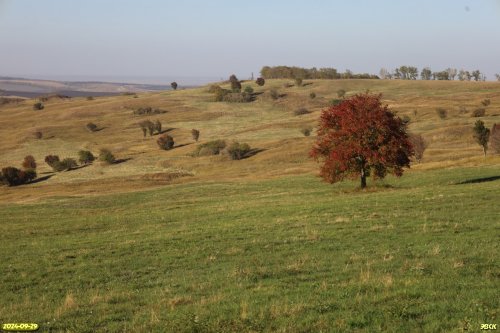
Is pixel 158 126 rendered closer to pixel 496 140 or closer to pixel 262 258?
pixel 496 140

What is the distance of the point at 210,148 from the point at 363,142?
55256 millimetres

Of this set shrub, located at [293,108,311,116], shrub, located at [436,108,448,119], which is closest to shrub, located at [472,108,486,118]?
shrub, located at [436,108,448,119]

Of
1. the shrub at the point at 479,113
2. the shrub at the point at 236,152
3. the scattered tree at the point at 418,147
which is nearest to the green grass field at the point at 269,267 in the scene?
the scattered tree at the point at 418,147

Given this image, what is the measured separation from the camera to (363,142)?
37500 millimetres

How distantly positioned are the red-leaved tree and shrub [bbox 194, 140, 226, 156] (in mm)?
51578

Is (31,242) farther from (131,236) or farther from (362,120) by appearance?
(362,120)

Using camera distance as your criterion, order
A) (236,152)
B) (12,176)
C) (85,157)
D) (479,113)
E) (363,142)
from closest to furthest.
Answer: (363,142), (12,176), (236,152), (85,157), (479,113)

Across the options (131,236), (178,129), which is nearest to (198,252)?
(131,236)

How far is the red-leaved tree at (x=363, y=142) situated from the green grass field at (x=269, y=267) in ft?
14.9

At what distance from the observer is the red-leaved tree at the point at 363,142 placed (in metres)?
37.2

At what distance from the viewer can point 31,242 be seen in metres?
26.1

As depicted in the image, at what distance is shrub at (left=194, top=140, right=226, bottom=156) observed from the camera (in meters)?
90.0

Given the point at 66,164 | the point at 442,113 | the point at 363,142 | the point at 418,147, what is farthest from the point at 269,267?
the point at 442,113

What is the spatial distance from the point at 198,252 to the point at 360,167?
21403 mm
